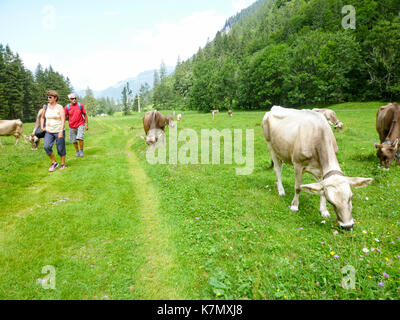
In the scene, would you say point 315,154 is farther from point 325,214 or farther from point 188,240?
point 188,240

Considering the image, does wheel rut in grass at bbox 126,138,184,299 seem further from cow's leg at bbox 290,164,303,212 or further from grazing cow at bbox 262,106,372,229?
cow's leg at bbox 290,164,303,212

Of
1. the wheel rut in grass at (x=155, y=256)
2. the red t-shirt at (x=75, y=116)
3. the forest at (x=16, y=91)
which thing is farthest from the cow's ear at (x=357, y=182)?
the forest at (x=16, y=91)

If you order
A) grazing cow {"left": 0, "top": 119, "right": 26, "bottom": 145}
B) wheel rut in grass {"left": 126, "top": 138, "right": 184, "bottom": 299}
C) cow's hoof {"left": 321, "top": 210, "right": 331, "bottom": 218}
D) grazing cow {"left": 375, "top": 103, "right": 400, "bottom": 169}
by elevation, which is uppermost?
grazing cow {"left": 0, "top": 119, "right": 26, "bottom": 145}

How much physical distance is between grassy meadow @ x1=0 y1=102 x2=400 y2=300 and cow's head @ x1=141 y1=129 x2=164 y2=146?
4.90 metres

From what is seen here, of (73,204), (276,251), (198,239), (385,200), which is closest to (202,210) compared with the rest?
(198,239)

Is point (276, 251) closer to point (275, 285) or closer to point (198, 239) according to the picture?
point (275, 285)

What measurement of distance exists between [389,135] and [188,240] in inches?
452

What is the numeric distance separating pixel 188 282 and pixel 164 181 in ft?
18.2

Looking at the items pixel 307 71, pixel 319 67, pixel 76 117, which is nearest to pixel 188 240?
pixel 76 117

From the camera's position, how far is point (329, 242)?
4.67 meters

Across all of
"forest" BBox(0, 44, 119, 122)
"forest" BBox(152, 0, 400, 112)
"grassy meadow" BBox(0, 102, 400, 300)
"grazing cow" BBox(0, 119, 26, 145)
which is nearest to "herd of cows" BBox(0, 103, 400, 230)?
"grassy meadow" BBox(0, 102, 400, 300)

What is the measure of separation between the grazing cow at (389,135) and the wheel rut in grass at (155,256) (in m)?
10.6

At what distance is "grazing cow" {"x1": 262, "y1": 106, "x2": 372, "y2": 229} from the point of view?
472 centimetres

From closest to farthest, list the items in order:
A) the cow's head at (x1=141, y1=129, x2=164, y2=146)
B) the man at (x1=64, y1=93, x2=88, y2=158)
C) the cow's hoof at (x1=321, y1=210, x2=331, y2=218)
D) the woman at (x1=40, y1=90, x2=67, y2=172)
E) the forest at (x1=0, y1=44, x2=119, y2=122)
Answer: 1. the cow's hoof at (x1=321, y1=210, x2=331, y2=218)
2. the woman at (x1=40, y1=90, x2=67, y2=172)
3. the man at (x1=64, y1=93, x2=88, y2=158)
4. the cow's head at (x1=141, y1=129, x2=164, y2=146)
5. the forest at (x1=0, y1=44, x2=119, y2=122)
